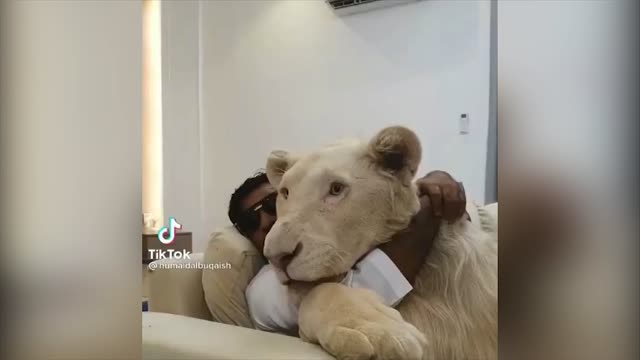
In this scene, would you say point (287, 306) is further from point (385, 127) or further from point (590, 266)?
point (590, 266)

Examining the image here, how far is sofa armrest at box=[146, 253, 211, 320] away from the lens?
3.11 feet

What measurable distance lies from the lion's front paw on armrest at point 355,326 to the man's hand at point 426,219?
0.09m

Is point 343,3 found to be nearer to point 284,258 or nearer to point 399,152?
point 399,152

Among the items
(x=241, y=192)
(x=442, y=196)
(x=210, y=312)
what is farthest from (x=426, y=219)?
(x=210, y=312)

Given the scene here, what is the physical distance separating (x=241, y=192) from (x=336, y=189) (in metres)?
0.23

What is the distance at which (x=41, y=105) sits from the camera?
100 centimetres

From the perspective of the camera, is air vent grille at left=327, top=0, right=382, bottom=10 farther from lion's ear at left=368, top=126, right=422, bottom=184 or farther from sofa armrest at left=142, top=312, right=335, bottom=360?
sofa armrest at left=142, top=312, right=335, bottom=360

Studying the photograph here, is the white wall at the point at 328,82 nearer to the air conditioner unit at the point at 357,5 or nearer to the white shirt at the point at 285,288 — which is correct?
the air conditioner unit at the point at 357,5

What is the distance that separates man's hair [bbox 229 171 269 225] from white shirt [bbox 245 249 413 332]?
0.14m

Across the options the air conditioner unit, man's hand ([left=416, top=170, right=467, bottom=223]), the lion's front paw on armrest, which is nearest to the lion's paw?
the lion's front paw on armrest

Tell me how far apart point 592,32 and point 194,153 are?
86 centimetres

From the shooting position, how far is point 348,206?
846mm

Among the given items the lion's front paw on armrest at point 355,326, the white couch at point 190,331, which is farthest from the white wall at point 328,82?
the lion's front paw on armrest at point 355,326

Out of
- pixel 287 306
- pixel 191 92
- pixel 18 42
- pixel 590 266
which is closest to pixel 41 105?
pixel 18 42
